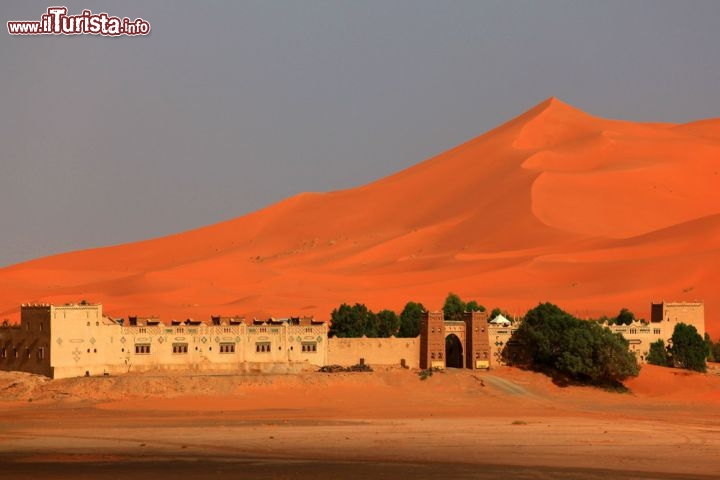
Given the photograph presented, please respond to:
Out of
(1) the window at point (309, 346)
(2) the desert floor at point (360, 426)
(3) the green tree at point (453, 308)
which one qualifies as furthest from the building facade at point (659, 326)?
(1) the window at point (309, 346)

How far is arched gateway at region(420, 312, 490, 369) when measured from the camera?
81312mm

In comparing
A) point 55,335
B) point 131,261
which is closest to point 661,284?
point 55,335

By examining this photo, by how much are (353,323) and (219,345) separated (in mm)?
11242

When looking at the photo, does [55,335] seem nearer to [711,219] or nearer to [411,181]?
[711,219]

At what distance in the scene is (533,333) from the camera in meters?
82.4

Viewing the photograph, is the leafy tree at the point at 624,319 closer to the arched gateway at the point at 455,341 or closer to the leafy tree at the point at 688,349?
the leafy tree at the point at 688,349

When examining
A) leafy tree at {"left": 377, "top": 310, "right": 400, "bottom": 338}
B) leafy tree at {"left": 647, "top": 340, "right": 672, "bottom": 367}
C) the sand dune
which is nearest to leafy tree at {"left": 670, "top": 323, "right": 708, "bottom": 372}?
leafy tree at {"left": 647, "top": 340, "right": 672, "bottom": 367}

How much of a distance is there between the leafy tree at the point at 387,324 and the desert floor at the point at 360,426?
8.01 metres

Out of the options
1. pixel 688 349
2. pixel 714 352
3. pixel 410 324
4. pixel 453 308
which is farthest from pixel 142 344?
pixel 714 352

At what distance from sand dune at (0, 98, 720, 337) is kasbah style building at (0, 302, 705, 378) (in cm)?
2651

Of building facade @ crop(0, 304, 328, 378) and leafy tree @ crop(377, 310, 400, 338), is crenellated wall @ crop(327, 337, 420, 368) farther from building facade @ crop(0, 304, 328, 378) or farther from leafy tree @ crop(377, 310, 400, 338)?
leafy tree @ crop(377, 310, 400, 338)

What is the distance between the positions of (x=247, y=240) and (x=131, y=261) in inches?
524

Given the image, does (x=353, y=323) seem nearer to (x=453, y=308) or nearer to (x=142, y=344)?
(x=453, y=308)

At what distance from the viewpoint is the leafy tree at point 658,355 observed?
87.1 meters
